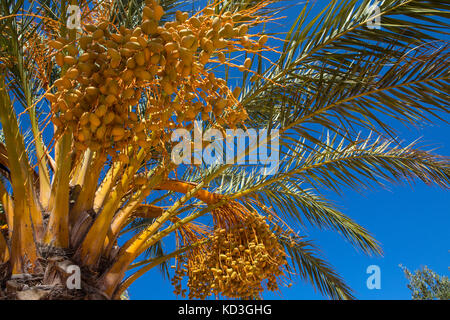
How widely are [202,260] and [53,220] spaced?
41.1 inches

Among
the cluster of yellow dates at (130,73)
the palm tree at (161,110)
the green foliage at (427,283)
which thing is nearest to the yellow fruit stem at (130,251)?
the palm tree at (161,110)

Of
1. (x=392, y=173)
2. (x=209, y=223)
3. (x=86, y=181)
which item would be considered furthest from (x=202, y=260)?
(x=392, y=173)

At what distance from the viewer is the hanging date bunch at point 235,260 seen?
Result: 7.63 ft

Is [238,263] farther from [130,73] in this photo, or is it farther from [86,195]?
[130,73]

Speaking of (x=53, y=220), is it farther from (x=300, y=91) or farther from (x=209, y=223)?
(x=300, y=91)

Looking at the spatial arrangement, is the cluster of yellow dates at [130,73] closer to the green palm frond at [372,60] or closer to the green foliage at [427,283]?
the green palm frond at [372,60]

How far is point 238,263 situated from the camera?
233cm

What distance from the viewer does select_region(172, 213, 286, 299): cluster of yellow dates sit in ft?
7.62

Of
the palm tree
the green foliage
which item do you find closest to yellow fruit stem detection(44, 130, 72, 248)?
the palm tree

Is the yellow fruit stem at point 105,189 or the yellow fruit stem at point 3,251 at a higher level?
the yellow fruit stem at point 105,189

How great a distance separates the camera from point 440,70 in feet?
6.66

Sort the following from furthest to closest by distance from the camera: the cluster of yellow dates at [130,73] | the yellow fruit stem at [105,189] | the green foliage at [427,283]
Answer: the green foliage at [427,283] → the yellow fruit stem at [105,189] → the cluster of yellow dates at [130,73]

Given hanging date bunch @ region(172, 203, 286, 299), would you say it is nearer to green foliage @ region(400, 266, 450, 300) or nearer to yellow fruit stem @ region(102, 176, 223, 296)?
yellow fruit stem @ region(102, 176, 223, 296)

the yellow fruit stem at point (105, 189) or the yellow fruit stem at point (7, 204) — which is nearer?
the yellow fruit stem at point (7, 204)
